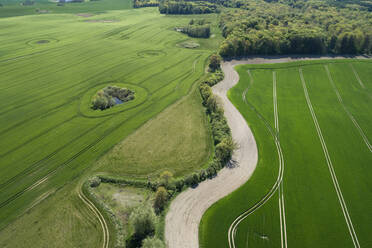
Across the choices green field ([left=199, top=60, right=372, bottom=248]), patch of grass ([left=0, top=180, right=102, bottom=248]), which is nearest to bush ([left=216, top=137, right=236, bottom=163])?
green field ([left=199, top=60, right=372, bottom=248])

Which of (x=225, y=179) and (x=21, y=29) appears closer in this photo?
(x=225, y=179)

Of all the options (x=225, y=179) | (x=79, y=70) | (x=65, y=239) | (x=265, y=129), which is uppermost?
(x=79, y=70)

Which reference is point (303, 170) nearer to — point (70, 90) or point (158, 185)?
point (158, 185)

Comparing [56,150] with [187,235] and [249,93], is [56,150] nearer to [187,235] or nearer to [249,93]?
[187,235]

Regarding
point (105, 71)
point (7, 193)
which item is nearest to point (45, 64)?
point (105, 71)

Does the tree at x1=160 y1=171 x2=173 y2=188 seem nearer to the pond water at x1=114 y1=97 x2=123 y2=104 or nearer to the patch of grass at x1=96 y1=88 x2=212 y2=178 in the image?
the patch of grass at x1=96 y1=88 x2=212 y2=178

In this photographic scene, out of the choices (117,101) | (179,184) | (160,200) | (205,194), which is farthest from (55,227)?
(117,101)

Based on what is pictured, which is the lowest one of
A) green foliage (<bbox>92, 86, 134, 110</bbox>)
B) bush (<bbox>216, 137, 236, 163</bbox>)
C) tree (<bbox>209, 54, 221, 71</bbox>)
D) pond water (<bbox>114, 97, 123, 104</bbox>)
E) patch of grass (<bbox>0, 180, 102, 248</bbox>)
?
patch of grass (<bbox>0, 180, 102, 248</bbox>)
